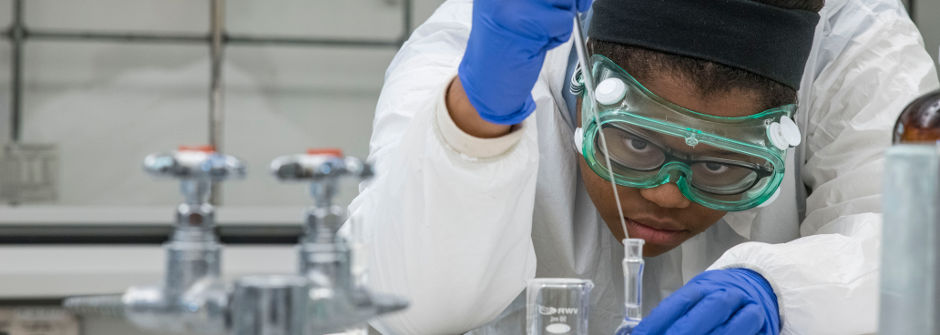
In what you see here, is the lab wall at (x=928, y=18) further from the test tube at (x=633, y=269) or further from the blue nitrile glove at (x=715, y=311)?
the test tube at (x=633, y=269)

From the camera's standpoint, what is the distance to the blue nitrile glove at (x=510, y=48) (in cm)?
102

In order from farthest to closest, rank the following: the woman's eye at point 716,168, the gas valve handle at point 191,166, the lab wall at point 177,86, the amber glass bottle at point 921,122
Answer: the lab wall at point 177,86 < the woman's eye at point 716,168 < the amber glass bottle at point 921,122 < the gas valve handle at point 191,166

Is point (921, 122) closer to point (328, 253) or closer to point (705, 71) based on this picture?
point (328, 253)

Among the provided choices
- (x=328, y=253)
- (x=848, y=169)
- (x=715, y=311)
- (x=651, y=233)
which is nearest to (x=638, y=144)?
(x=651, y=233)

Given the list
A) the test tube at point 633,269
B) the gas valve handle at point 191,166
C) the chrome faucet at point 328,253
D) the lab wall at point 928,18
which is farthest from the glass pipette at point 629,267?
the lab wall at point 928,18

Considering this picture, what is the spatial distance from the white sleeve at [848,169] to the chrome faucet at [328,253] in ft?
2.65

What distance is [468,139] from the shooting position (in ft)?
3.50

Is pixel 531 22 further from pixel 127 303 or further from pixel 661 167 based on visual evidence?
pixel 127 303

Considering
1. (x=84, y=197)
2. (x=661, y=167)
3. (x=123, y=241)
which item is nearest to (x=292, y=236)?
(x=123, y=241)

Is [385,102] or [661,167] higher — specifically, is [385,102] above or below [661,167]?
above

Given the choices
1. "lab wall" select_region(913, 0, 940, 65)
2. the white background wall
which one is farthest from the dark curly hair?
"lab wall" select_region(913, 0, 940, 65)

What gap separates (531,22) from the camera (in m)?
1.02

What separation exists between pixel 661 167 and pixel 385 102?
465 mm

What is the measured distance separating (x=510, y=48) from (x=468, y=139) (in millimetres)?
127
